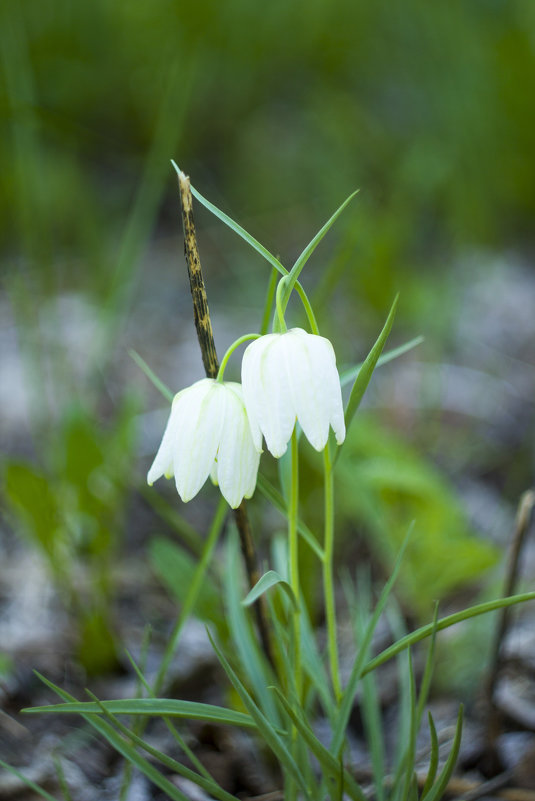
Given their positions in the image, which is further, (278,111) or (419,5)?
(278,111)

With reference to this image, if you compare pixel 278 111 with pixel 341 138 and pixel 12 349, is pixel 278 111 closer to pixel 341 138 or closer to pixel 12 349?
pixel 341 138

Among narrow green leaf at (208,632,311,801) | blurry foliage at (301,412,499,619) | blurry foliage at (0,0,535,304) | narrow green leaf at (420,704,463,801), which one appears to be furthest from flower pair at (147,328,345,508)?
blurry foliage at (0,0,535,304)

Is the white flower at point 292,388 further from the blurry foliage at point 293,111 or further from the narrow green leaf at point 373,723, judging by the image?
the blurry foliage at point 293,111

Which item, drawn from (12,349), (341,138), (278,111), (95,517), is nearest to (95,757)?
(95,517)

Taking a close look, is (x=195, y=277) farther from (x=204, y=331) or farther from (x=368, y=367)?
(x=368, y=367)

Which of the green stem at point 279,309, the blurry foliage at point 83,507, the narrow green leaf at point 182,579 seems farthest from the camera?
the blurry foliage at point 83,507

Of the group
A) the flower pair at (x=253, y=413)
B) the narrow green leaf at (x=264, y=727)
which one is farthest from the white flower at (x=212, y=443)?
the narrow green leaf at (x=264, y=727)

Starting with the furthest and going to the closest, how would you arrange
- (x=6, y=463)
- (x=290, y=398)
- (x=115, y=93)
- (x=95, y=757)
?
(x=115, y=93) → (x=6, y=463) → (x=95, y=757) → (x=290, y=398)
